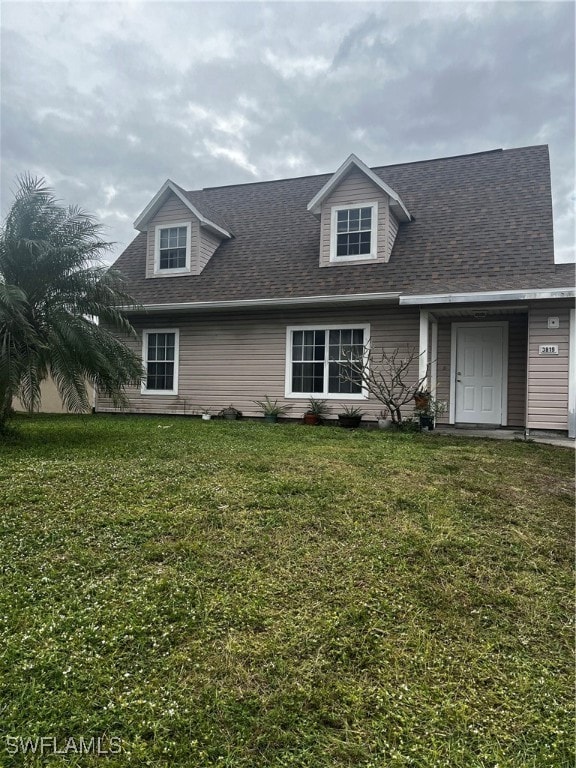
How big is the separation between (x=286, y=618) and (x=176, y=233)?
11.3 metres

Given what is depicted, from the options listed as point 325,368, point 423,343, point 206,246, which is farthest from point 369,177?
point 206,246

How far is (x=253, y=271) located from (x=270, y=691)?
33.1 ft

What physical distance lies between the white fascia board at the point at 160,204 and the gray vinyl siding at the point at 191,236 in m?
0.13

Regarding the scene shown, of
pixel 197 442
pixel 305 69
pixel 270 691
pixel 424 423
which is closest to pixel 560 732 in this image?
pixel 270 691

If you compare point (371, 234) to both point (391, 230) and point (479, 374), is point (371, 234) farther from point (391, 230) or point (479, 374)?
point (479, 374)

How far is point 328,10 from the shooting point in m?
8.89

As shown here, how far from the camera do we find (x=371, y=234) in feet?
34.2

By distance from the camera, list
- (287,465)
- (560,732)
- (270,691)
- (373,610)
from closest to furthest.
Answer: (560,732) < (270,691) < (373,610) < (287,465)

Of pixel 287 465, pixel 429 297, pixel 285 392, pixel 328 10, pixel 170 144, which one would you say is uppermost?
pixel 170 144

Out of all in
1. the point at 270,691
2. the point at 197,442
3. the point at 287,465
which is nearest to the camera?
the point at 270,691

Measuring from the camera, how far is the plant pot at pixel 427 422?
29.3 feet

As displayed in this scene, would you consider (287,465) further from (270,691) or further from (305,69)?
(305,69)

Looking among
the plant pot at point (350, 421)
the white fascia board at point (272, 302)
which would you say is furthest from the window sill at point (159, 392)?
the plant pot at point (350, 421)

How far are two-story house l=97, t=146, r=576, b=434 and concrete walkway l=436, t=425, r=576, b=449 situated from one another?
195mm
